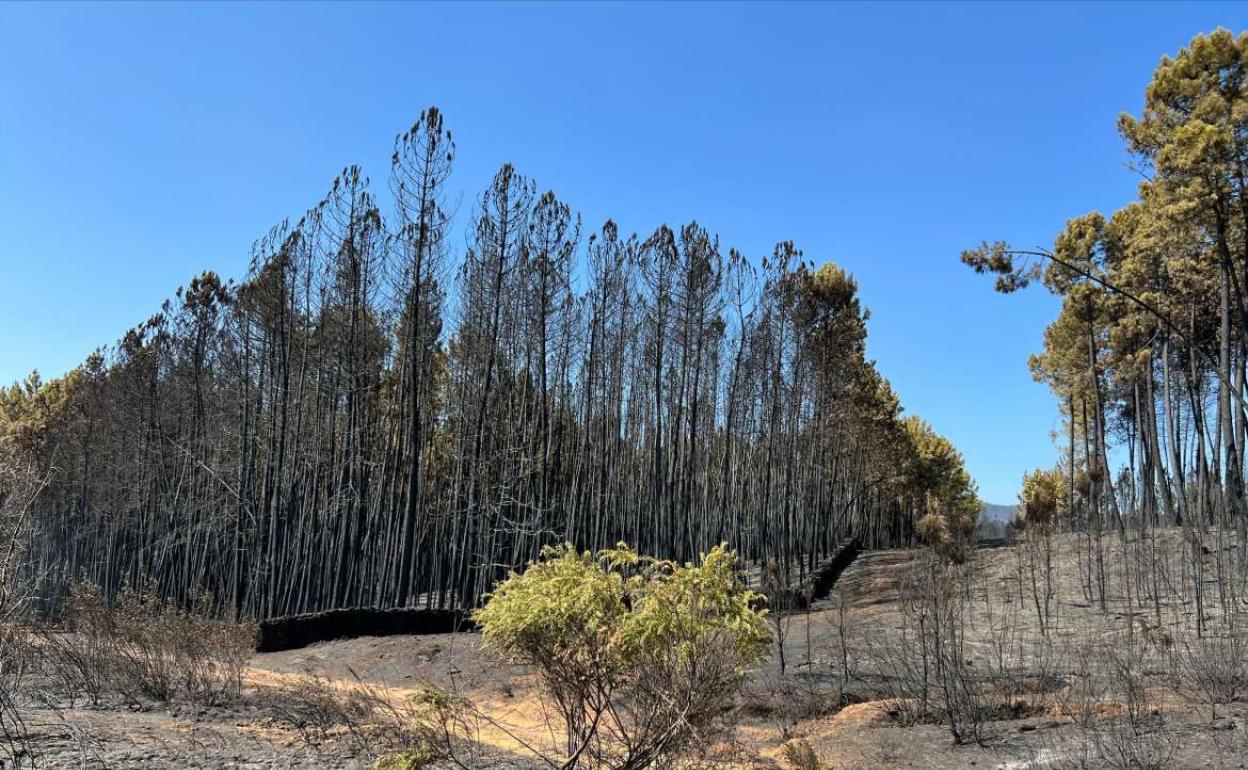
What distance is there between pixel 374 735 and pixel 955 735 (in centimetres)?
581

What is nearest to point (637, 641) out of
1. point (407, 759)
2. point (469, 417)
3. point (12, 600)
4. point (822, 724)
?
point (407, 759)

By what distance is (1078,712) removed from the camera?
8.54m

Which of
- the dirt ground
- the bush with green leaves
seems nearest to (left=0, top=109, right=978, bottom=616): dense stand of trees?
the dirt ground

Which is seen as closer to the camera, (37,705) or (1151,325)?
(37,705)

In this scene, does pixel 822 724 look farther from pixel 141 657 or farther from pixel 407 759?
pixel 141 657

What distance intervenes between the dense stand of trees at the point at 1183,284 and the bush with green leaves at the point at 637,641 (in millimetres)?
5958

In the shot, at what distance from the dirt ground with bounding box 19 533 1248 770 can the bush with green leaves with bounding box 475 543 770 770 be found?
501 millimetres

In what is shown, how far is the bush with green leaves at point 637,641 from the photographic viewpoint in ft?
18.8

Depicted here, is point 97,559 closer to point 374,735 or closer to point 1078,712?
point 374,735

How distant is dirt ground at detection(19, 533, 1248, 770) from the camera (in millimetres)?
7223

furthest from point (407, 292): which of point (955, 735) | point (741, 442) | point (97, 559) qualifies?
point (97, 559)

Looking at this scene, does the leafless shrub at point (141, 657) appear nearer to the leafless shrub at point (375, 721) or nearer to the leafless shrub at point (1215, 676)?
the leafless shrub at point (375, 721)

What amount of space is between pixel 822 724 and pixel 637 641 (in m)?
5.23

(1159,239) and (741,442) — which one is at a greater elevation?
(1159,239)
